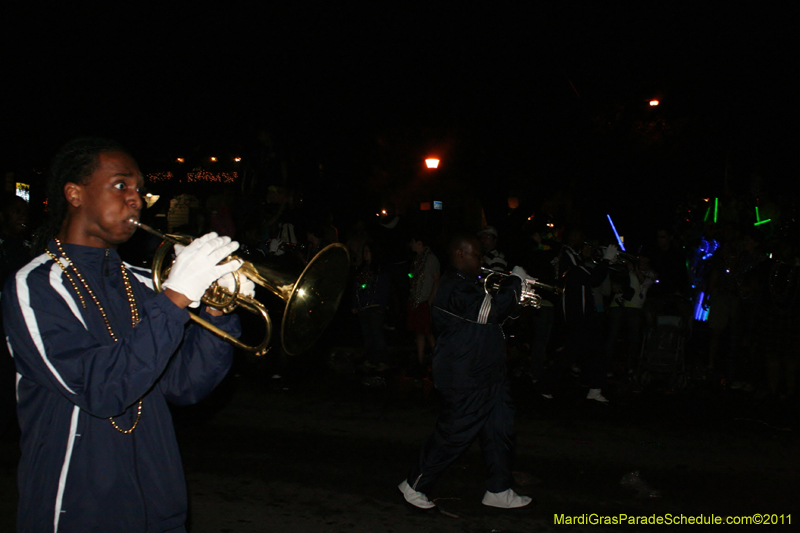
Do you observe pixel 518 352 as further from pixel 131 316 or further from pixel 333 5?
pixel 131 316

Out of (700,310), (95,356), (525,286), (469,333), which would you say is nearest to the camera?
(95,356)

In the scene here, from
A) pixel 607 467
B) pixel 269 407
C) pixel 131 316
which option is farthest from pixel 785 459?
pixel 131 316

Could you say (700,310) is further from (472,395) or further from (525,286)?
(472,395)

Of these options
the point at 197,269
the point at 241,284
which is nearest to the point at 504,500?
the point at 241,284

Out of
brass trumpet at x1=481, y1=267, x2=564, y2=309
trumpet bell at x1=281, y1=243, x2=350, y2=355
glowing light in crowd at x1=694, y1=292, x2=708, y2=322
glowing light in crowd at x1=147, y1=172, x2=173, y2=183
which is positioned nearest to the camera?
trumpet bell at x1=281, y1=243, x2=350, y2=355

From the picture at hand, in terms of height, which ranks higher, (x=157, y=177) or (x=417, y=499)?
(x=157, y=177)

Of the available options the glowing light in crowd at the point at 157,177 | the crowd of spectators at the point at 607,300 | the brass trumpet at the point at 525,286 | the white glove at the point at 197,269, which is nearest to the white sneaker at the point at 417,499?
the brass trumpet at the point at 525,286

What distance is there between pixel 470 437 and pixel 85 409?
113 inches

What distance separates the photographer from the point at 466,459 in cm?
537

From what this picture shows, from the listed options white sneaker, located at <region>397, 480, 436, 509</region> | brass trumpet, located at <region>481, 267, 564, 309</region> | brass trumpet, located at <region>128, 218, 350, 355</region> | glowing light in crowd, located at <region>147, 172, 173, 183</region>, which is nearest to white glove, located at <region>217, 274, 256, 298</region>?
brass trumpet, located at <region>128, 218, 350, 355</region>

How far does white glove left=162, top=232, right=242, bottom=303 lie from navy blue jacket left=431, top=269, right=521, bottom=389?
2578 millimetres

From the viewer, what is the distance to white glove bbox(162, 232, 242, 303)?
1902 mm

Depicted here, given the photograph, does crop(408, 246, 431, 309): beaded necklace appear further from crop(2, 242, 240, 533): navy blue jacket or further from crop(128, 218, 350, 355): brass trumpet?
crop(2, 242, 240, 533): navy blue jacket

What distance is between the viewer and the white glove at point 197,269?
74.9 inches
